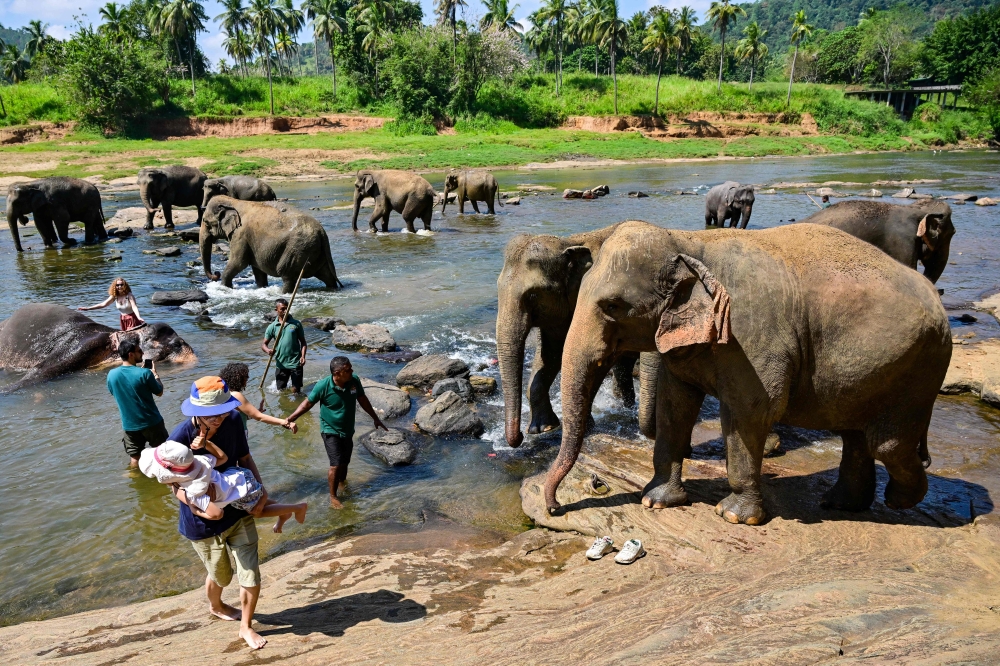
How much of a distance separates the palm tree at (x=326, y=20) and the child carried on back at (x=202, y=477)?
217 feet

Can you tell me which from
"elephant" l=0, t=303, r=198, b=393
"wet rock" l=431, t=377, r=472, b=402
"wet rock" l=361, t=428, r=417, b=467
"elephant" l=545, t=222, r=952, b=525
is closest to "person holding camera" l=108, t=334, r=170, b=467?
"wet rock" l=361, t=428, r=417, b=467

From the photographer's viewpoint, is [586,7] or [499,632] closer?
[499,632]

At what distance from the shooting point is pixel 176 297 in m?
14.7

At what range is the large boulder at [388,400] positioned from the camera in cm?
877

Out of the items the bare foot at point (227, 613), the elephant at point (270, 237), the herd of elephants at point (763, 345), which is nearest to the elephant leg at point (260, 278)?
the elephant at point (270, 237)

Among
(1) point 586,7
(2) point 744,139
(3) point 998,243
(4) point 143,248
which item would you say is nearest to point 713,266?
(3) point 998,243

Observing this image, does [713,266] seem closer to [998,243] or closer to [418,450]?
[418,450]

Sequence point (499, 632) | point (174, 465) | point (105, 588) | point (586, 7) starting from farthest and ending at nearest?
1. point (586, 7)
2. point (105, 588)
3. point (499, 632)
4. point (174, 465)

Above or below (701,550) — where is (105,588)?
below

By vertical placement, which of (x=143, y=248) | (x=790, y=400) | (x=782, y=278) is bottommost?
(x=143, y=248)

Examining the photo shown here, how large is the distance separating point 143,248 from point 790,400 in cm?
2068

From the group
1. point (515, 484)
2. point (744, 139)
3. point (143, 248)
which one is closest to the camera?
point (515, 484)

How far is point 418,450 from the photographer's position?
7875 millimetres

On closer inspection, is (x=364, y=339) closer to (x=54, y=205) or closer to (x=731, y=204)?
(x=731, y=204)
